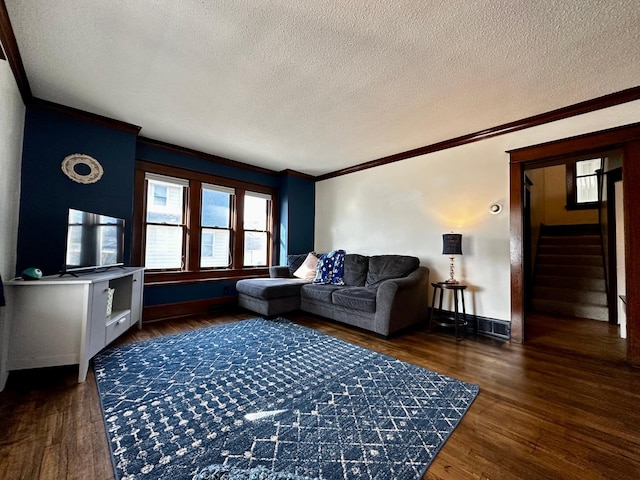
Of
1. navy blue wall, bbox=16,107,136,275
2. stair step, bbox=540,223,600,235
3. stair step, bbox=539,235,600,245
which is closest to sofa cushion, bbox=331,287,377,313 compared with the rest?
navy blue wall, bbox=16,107,136,275

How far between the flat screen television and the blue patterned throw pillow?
2.62 meters

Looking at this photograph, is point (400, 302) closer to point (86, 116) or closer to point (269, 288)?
point (269, 288)

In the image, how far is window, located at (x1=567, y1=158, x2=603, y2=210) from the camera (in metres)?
5.82

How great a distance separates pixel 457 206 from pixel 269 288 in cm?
277

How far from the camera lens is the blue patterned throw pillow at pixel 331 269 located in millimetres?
4145

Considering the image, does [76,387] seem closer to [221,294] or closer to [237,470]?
[237,470]

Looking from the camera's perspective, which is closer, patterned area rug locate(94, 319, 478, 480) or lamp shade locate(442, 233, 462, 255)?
patterned area rug locate(94, 319, 478, 480)

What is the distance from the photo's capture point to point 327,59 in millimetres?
2072

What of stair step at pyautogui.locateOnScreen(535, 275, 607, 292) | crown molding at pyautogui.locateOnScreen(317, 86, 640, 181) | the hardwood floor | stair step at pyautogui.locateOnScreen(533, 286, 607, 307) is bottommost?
the hardwood floor

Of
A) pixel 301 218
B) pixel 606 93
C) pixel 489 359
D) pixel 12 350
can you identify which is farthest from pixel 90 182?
pixel 606 93

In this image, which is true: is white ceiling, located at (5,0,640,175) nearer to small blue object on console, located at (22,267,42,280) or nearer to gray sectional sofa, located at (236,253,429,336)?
small blue object on console, located at (22,267,42,280)

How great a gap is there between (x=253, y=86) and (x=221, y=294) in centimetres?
318

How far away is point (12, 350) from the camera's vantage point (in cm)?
197

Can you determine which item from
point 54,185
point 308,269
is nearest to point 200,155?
point 54,185
